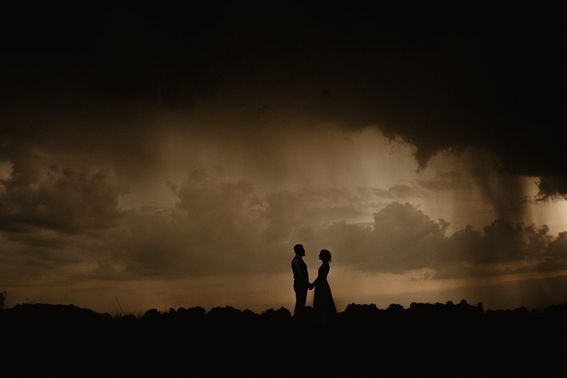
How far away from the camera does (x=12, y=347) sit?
1741 cm

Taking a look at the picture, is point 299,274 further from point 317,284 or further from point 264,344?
point 264,344

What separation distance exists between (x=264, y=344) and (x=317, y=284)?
11.4 feet

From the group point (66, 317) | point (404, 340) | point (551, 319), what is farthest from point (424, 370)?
point (66, 317)

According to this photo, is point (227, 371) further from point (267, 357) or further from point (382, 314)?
point (382, 314)

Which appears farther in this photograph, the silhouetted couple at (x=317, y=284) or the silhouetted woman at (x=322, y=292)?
the silhouetted woman at (x=322, y=292)

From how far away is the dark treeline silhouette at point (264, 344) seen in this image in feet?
51.4

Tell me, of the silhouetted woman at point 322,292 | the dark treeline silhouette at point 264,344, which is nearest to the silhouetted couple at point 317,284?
the silhouetted woman at point 322,292

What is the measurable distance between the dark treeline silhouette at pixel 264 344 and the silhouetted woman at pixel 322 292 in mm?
366

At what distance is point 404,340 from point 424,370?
159 inches

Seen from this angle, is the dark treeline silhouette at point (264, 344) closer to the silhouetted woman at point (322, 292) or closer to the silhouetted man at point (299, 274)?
the silhouetted woman at point (322, 292)

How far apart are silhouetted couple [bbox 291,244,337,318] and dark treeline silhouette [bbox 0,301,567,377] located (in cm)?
47

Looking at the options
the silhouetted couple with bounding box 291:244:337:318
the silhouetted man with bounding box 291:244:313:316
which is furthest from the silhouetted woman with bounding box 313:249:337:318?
the silhouetted man with bounding box 291:244:313:316

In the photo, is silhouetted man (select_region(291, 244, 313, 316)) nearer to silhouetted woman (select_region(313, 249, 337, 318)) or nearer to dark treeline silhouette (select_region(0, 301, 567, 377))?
silhouetted woman (select_region(313, 249, 337, 318))

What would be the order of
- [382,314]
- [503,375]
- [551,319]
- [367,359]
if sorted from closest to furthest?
[503,375]
[367,359]
[551,319]
[382,314]
